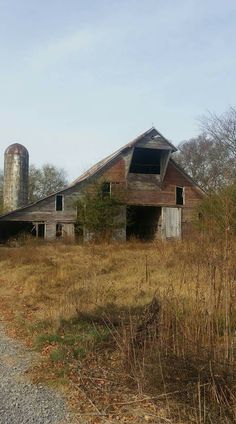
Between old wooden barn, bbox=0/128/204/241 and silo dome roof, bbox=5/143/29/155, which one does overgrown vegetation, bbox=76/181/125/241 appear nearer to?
old wooden barn, bbox=0/128/204/241

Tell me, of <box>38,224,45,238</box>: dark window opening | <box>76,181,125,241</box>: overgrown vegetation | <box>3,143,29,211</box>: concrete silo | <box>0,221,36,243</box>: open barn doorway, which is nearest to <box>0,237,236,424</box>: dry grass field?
<box>76,181,125,241</box>: overgrown vegetation

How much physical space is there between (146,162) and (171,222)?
5815 millimetres

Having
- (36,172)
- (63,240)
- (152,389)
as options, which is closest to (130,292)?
(152,389)

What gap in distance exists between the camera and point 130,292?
35.6 ft

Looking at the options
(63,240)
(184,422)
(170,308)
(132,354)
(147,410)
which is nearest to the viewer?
(184,422)

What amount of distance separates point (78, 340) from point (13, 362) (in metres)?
0.99

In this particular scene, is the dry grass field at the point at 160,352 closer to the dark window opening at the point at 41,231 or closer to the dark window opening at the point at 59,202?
the dark window opening at the point at 59,202

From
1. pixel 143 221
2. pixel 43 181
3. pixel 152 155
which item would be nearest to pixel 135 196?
pixel 152 155

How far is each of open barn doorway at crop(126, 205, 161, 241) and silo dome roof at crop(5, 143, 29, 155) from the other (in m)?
13.3

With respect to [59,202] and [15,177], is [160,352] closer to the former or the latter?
[59,202]

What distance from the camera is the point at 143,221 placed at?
4081 centimetres

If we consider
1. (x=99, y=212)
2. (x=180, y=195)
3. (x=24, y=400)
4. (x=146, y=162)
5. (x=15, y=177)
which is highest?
(x=146, y=162)

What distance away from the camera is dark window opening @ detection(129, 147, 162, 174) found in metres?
37.2

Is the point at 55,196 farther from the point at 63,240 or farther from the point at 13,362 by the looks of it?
the point at 13,362
